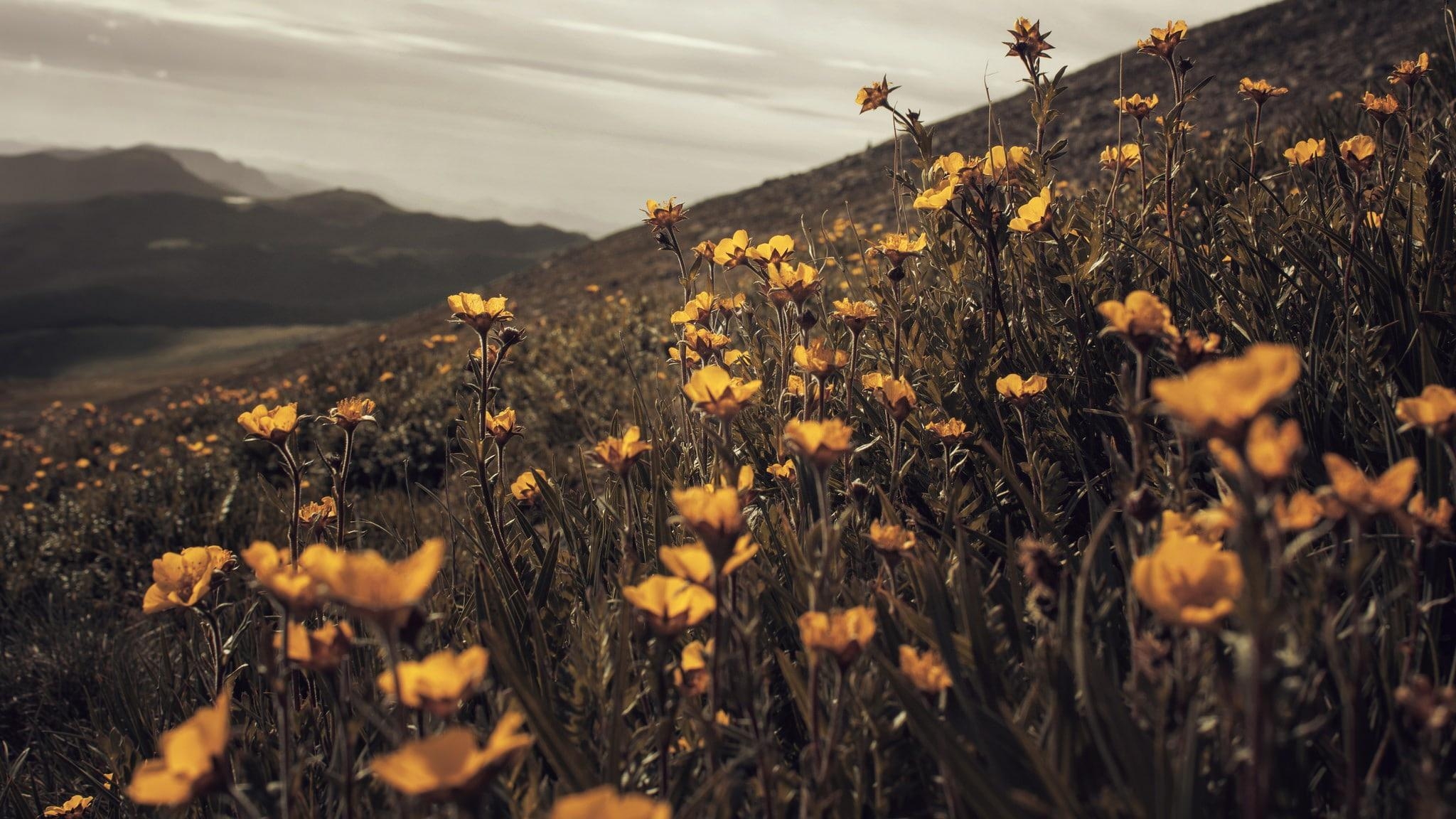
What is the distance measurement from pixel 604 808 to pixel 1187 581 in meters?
0.57

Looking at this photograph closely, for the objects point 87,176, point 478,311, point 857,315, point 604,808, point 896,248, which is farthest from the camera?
point 87,176

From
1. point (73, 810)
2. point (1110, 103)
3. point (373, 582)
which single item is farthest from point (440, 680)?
point (1110, 103)

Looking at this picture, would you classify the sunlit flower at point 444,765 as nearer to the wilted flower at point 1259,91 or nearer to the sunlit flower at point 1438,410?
the sunlit flower at point 1438,410

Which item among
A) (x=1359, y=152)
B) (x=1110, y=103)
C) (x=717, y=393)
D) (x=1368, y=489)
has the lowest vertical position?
(x=1368, y=489)

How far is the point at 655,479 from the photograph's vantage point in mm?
1793

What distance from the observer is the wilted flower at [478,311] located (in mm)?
1982

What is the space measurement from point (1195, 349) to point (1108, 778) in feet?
1.96

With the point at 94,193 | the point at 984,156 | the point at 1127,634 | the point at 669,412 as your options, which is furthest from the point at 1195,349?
the point at 94,193

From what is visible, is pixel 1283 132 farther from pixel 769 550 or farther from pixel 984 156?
pixel 769 550

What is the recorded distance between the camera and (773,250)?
2.22 m

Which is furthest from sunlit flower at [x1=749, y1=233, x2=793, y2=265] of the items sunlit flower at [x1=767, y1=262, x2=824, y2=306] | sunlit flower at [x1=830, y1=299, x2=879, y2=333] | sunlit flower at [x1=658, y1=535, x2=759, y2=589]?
sunlit flower at [x1=658, y1=535, x2=759, y2=589]

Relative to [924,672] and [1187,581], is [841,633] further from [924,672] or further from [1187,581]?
[1187,581]

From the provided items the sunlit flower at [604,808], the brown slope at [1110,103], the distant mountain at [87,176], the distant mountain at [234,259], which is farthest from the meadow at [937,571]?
the distant mountain at [87,176]

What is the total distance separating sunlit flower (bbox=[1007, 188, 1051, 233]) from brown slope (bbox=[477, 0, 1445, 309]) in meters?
6.19
